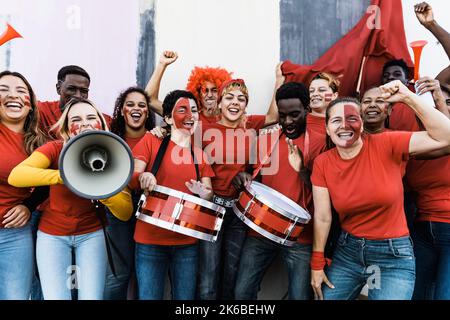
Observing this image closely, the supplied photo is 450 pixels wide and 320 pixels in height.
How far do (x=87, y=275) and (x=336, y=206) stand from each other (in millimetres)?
1767

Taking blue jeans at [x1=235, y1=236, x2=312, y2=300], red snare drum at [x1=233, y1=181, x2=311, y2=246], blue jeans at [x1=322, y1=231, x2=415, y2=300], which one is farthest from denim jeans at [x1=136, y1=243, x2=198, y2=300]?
blue jeans at [x1=322, y1=231, x2=415, y2=300]

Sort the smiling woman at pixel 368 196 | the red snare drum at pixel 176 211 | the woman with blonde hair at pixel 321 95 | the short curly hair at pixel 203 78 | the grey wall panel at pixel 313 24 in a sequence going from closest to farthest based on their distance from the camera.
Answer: the smiling woman at pixel 368 196 < the red snare drum at pixel 176 211 < the woman with blonde hair at pixel 321 95 < the short curly hair at pixel 203 78 < the grey wall panel at pixel 313 24

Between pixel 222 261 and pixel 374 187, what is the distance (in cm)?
138

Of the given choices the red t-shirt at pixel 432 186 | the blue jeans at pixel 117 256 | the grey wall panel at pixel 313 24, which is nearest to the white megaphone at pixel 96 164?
the blue jeans at pixel 117 256

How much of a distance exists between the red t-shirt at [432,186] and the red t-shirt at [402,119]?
1.36 feet

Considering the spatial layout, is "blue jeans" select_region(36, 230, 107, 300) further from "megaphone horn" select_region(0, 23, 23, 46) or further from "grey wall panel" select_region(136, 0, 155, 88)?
"megaphone horn" select_region(0, 23, 23, 46)

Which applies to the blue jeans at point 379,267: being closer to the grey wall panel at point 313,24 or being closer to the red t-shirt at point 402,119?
the red t-shirt at point 402,119

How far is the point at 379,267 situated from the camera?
276cm

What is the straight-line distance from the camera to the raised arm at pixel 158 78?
3.96 metres

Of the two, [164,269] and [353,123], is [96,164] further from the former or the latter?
[353,123]

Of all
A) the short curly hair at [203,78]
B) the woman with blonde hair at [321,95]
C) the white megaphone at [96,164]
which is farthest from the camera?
the short curly hair at [203,78]

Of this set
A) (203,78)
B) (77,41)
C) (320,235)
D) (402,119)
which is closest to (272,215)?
(320,235)

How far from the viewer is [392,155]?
278cm

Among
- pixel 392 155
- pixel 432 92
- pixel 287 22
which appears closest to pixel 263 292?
pixel 392 155
